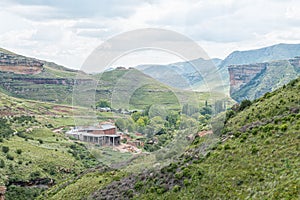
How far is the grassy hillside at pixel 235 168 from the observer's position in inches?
894

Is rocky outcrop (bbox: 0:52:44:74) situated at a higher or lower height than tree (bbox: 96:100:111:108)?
higher

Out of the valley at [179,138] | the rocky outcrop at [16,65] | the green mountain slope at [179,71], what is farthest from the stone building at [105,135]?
the rocky outcrop at [16,65]

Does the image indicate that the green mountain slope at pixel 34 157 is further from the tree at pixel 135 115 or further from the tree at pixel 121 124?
the tree at pixel 135 115

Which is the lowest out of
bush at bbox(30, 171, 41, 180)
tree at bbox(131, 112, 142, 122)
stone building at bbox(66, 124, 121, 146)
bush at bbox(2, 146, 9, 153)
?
bush at bbox(30, 171, 41, 180)

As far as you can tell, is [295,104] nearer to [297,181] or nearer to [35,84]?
[297,181]

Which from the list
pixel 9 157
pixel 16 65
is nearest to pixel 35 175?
pixel 9 157

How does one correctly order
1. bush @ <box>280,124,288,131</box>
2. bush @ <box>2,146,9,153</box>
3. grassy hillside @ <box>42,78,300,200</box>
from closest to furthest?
grassy hillside @ <box>42,78,300,200</box>, bush @ <box>280,124,288,131</box>, bush @ <box>2,146,9,153</box>

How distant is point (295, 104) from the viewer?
3316 centimetres

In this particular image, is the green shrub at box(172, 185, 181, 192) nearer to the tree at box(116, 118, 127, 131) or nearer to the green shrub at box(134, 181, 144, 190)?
the green shrub at box(134, 181, 144, 190)

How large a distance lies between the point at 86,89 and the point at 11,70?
14874cm

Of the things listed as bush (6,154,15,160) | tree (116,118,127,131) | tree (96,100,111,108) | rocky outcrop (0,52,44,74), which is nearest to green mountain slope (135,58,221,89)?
tree (96,100,111,108)

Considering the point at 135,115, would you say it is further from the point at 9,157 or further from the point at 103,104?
the point at 9,157

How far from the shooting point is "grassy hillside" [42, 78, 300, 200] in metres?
22.7

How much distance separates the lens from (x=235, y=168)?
1029 inches
